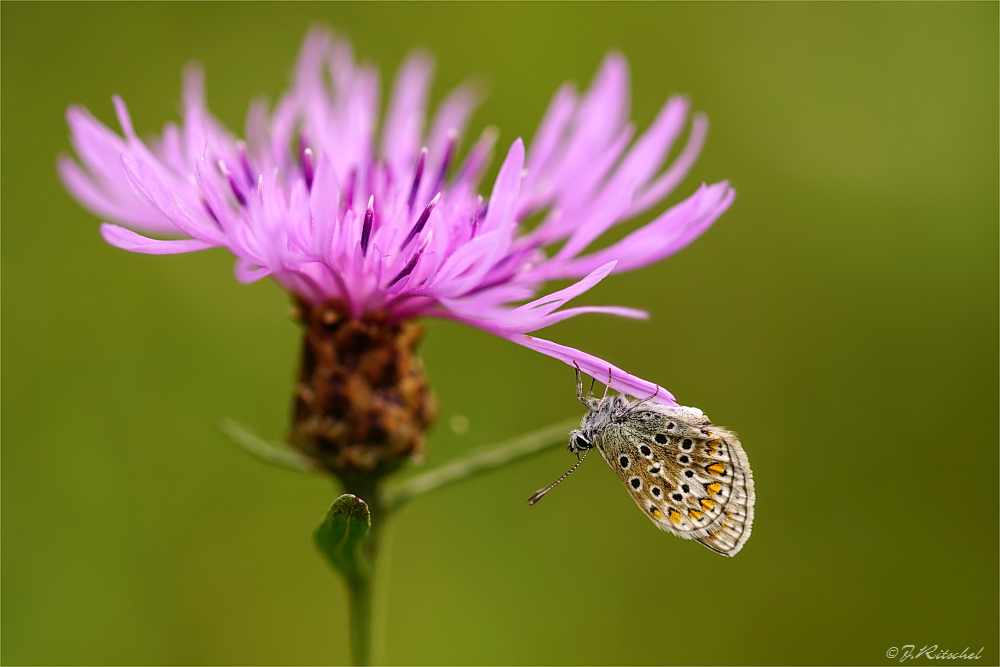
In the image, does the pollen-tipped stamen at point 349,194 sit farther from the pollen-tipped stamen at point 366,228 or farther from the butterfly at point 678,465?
the butterfly at point 678,465

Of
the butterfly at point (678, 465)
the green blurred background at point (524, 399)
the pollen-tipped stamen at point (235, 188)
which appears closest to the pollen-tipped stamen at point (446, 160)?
the pollen-tipped stamen at point (235, 188)

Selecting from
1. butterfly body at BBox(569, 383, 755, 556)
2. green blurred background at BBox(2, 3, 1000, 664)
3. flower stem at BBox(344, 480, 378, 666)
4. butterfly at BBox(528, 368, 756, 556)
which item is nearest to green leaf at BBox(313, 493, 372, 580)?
flower stem at BBox(344, 480, 378, 666)

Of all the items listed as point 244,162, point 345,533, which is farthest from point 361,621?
point 244,162

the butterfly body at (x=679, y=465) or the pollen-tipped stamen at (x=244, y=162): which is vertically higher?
the pollen-tipped stamen at (x=244, y=162)

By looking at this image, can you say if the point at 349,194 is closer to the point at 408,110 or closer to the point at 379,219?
the point at 379,219

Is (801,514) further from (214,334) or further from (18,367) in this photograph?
(18,367)

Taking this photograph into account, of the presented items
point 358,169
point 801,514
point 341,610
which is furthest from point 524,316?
point 801,514

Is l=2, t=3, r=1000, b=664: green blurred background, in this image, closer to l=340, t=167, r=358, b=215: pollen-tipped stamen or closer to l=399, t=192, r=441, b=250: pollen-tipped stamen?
l=340, t=167, r=358, b=215: pollen-tipped stamen
